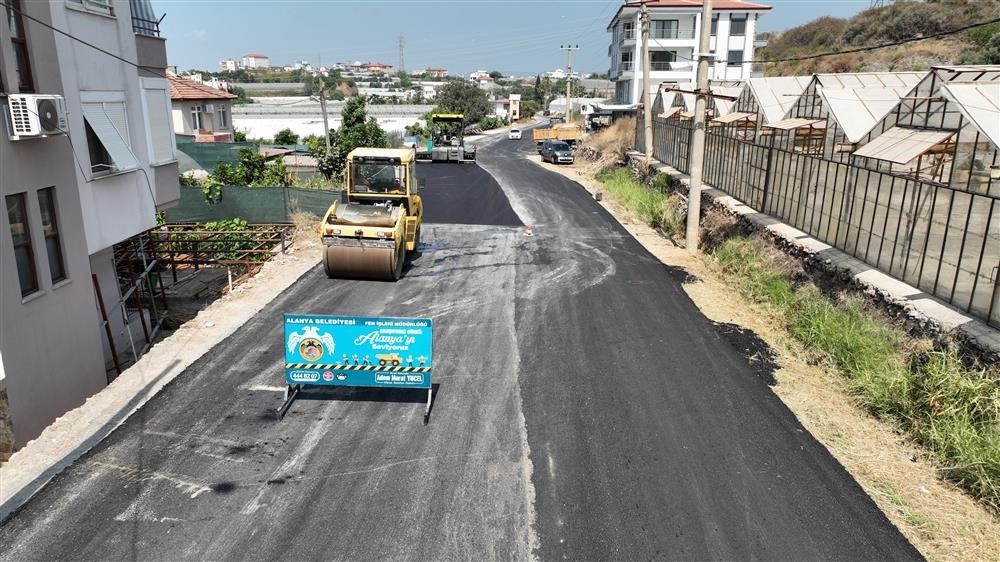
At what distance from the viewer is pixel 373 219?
55.0ft

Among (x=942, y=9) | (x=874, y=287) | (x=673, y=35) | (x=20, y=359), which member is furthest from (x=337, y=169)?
(x=942, y=9)

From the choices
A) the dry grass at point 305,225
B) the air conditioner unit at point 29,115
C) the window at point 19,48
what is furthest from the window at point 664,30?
the air conditioner unit at point 29,115

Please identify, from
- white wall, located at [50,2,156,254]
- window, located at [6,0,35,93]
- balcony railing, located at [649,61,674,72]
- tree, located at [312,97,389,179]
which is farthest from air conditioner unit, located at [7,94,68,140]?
balcony railing, located at [649,61,674,72]

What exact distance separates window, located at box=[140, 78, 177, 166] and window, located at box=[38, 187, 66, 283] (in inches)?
153

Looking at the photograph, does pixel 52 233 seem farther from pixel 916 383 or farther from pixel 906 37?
pixel 906 37

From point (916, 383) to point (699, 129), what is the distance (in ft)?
37.5

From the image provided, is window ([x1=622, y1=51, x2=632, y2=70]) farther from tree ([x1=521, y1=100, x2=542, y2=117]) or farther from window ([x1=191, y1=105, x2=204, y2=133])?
tree ([x1=521, y1=100, x2=542, y2=117])

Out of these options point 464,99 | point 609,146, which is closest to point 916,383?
point 609,146

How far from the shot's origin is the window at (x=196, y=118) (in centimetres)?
4466

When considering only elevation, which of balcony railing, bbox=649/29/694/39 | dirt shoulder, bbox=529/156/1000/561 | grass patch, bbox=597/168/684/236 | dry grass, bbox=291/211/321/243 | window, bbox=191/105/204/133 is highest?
balcony railing, bbox=649/29/694/39

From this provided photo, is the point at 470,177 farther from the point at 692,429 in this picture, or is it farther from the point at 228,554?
the point at 228,554

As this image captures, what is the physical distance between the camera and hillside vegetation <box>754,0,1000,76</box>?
162 feet

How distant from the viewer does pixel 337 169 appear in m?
33.0

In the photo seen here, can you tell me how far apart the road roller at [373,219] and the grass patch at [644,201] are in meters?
9.72
